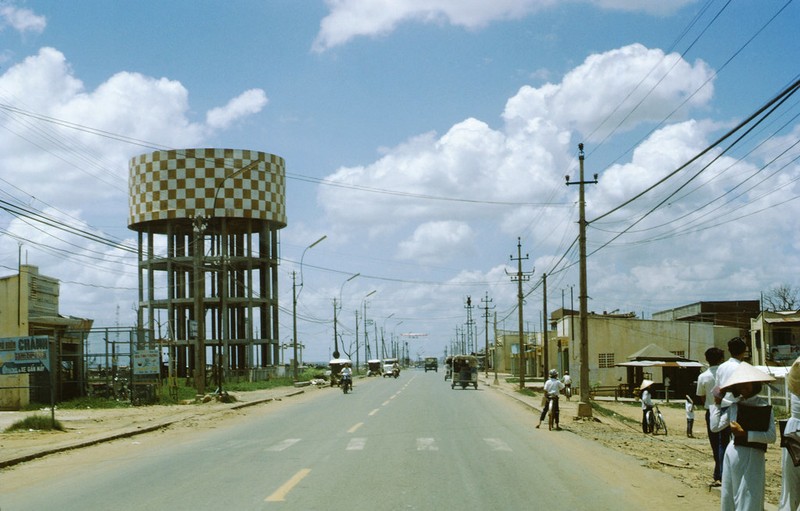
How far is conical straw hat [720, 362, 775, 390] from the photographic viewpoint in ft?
25.8

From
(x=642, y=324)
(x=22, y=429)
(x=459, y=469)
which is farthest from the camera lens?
(x=642, y=324)

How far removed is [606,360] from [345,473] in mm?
49917

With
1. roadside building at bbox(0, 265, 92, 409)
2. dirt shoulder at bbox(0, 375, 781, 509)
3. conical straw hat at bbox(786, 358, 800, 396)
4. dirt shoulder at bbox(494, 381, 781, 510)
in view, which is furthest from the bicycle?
roadside building at bbox(0, 265, 92, 409)

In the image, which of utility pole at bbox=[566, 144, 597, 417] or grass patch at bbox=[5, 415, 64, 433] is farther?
utility pole at bbox=[566, 144, 597, 417]

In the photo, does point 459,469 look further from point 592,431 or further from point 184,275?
point 184,275

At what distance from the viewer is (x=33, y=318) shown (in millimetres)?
33281

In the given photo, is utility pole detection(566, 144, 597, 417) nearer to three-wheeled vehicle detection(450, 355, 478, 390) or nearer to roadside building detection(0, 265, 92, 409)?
roadside building detection(0, 265, 92, 409)

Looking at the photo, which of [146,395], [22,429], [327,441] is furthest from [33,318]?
[327,441]

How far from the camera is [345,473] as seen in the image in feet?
41.9

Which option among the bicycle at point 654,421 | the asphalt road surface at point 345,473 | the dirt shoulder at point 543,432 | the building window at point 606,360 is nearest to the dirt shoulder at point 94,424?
the dirt shoulder at point 543,432

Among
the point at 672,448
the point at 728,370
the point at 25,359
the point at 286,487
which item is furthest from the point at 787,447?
the point at 25,359

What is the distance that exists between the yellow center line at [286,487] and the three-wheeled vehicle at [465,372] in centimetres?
4002

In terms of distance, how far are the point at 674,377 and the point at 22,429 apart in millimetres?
40258

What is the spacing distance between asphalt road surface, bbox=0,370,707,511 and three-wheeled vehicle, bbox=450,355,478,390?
102 ft
